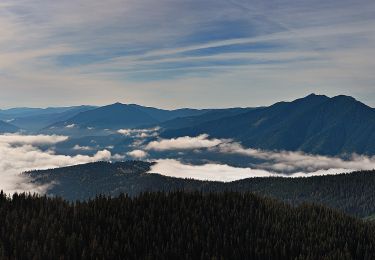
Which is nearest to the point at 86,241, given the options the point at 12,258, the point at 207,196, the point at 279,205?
the point at 12,258

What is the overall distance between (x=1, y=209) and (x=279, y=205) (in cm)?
5433

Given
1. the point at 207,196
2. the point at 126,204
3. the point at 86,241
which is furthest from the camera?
the point at 207,196

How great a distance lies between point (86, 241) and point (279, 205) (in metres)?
Answer: 48.1

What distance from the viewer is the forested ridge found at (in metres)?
57.3

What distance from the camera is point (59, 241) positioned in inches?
2234

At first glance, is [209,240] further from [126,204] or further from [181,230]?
[126,204]

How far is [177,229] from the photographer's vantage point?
243 feet

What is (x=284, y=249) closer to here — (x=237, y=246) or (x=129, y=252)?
(x=237, y=246)

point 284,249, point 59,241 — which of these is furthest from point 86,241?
point 284,249

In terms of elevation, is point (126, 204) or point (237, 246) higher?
point (126, 204)

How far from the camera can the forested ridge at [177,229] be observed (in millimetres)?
57281

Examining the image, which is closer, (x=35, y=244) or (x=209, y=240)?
(x=35, y=244)

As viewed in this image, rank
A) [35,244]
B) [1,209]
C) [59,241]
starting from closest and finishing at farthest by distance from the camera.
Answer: [35,244] < [59,241] < [1,209]

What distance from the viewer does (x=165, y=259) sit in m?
61.7
